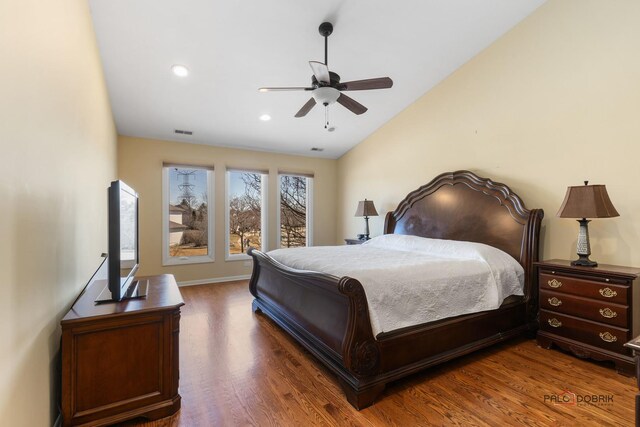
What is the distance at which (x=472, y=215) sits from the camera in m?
3.53

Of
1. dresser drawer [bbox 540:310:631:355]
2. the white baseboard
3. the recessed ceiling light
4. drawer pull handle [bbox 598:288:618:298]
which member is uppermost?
the recessed ceiling light

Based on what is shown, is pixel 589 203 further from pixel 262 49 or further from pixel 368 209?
pixel 262 49

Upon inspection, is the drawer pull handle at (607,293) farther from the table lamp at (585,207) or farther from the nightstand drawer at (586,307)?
the table lamp at (585,207)

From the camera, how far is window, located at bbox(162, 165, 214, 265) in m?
4.94

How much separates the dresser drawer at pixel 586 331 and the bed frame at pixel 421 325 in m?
0.23

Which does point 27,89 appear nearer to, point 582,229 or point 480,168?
point 582,229

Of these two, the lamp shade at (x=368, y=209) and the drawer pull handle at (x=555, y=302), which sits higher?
the lamp shade at (x=368, y=209)

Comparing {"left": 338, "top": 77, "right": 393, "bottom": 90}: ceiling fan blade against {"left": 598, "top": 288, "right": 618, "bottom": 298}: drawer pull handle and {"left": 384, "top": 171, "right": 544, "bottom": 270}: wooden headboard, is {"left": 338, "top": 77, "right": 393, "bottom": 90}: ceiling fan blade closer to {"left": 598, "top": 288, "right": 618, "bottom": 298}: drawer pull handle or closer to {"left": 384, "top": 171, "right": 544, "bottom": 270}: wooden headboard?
{"left": 384, "top": 171, "right": 544, "bottom": 270}: wooden headboard

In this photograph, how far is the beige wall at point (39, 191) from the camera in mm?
1081

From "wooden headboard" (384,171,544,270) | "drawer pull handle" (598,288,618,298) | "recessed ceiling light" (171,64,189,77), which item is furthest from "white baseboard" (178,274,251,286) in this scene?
"drawer pull handle" (598,288,618,298)

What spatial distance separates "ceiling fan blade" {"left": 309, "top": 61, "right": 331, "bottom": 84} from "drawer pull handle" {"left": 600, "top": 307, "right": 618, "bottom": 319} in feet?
9.49

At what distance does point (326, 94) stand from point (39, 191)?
2079 mm

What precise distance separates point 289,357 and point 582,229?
2731mm

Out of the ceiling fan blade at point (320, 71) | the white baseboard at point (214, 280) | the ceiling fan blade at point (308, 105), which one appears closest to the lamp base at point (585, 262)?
the ceiling fan blade at point (320, 71)
